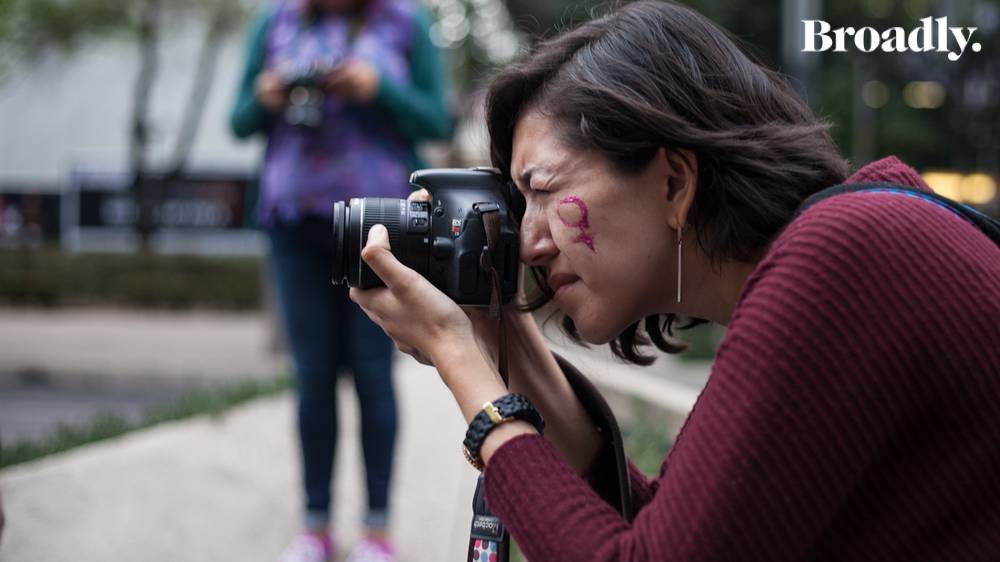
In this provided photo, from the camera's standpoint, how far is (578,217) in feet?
4.90

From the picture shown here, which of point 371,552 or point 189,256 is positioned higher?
point 371,552

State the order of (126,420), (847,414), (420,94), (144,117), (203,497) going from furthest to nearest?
(144,117), (126,420), (203,497), (420,94), (847,414)

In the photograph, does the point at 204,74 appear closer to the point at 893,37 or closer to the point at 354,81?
the point at 354,81

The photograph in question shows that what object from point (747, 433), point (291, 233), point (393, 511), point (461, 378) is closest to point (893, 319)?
point (747, 433)

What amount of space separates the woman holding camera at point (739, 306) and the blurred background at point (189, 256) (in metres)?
0.29

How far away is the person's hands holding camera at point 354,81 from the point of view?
273cm

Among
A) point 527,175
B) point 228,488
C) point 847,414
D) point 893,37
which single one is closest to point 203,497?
point 228,488

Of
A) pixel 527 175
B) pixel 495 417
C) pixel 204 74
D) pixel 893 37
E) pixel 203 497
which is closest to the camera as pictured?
pixel 495 417

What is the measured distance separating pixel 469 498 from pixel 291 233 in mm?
1232

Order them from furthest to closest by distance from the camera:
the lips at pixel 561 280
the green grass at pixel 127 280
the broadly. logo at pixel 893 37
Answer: the green grass at pixel 127 280 → the broadly. logo at pixel 893 37 → the lips at pixel 561 280

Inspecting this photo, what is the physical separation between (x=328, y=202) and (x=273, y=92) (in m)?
0.33

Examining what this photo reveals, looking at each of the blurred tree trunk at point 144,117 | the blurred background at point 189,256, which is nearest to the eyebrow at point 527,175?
the blurred background at point 189,256

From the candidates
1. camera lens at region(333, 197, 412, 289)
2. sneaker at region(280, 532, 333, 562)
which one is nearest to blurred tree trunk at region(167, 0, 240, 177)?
sneaker at region(280, 532, 333, 562)

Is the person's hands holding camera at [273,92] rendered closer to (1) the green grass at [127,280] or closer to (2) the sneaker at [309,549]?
(2) the sneaker at [309,549]
